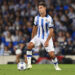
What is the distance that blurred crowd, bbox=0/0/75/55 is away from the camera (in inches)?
648

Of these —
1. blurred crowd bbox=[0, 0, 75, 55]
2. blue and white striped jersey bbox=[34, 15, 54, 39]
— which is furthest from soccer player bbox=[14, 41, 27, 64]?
blue and white striped jersey bbox=[34, 15, 54, 39]

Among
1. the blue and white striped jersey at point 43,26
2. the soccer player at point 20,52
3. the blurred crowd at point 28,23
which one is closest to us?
the blue and white striped jersey at point 43,26

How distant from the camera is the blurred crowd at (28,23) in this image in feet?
54.0

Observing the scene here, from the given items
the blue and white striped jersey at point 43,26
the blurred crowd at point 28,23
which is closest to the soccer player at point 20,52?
the blurred crowd at point 28,23

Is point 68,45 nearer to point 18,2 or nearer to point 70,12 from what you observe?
point 70,12

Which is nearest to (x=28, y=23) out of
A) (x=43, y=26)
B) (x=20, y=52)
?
(x=20, y=52)

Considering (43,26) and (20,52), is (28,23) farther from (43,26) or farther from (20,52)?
(43,26)

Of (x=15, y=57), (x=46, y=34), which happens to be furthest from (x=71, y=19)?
(x=46, y=34)

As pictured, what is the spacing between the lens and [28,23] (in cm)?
1798

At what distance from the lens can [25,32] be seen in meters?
17.6

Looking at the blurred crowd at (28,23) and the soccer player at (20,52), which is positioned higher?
the blurred crowd at (28,23)

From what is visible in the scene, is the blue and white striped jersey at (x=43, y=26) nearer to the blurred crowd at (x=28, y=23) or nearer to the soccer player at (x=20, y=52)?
the soccer player at (x=20, y=52)

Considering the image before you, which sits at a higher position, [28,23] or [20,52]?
[28,23]

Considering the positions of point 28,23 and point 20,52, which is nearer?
point 20,52
